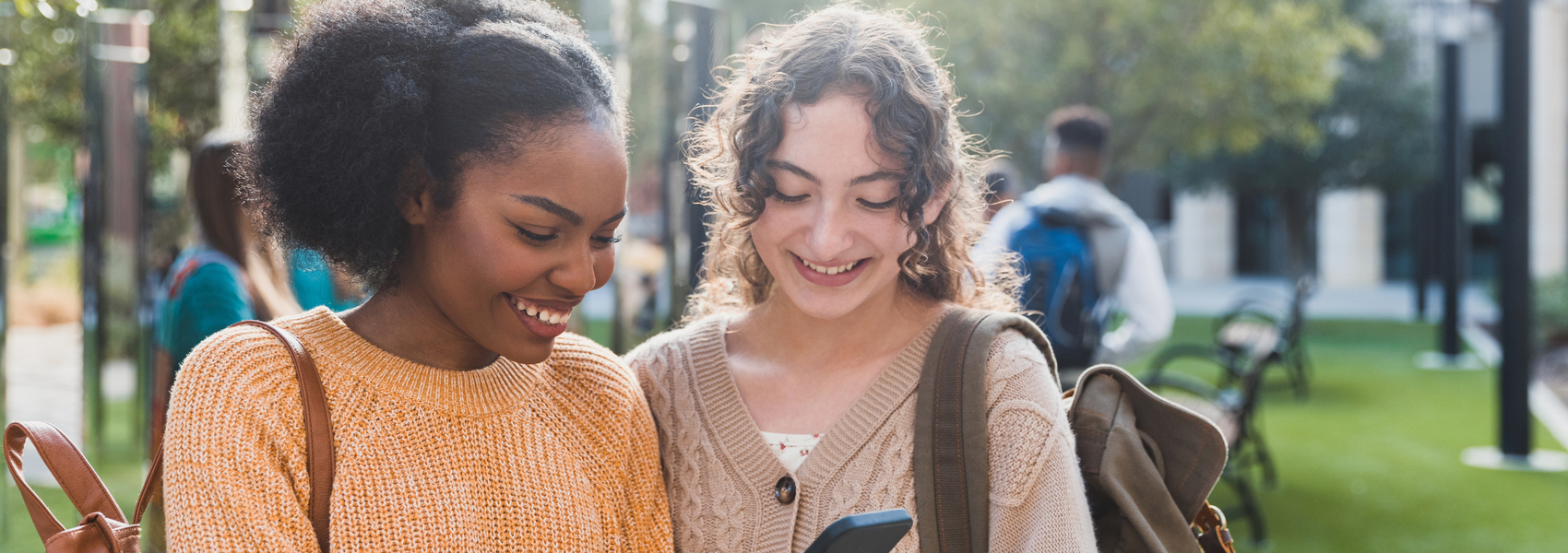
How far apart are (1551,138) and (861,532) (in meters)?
20.4

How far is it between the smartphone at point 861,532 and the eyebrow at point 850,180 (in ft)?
2.59

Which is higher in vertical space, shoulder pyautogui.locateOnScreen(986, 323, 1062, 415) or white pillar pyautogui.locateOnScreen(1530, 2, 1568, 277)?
white pillar pyautogui.locateOnScreen(1530, 2, 1568, 277)

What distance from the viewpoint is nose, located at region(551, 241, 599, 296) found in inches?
54.9

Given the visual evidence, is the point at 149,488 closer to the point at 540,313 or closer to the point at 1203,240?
the point at 540,313

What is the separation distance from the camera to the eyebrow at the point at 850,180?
1.70 metres

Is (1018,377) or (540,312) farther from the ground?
(540,312)

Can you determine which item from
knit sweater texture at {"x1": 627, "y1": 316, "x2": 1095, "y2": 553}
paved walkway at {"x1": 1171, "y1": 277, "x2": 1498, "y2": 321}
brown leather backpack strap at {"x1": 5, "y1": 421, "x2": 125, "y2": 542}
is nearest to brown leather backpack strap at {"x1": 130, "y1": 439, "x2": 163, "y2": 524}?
brown leather backpack strap at {"x1": 5, "y1": 421, "x2": 125, "y2": 542}

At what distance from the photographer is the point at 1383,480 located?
631 centimetres

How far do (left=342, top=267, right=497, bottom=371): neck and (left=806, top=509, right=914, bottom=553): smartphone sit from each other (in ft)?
2.25

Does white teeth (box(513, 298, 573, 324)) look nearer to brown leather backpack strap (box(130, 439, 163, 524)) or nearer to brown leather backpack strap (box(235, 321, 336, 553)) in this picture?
brown leather backpack strap (box(235, 321, 336, 553))

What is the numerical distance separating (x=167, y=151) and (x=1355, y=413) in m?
8.37

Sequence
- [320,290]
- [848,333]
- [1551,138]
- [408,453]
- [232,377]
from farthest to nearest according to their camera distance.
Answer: [1551,138] < [320,290] < [848,333] < [408,453] < [232,377]

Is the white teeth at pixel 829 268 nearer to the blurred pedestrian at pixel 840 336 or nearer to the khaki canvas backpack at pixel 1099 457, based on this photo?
the blurred pedestrian at pixel 840 336

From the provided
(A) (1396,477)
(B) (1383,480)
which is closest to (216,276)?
(B) (1383,480)
